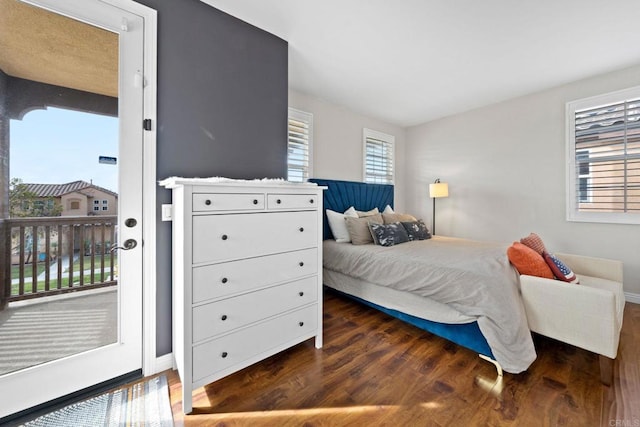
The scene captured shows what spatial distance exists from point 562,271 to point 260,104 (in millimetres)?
2727

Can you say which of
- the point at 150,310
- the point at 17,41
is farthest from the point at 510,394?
the point at 17,41

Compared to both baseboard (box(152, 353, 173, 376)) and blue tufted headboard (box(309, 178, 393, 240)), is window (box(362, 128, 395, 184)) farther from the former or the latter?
baseboard (box(152, 353, 173, 376))

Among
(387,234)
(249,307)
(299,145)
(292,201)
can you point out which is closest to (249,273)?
(249,307)

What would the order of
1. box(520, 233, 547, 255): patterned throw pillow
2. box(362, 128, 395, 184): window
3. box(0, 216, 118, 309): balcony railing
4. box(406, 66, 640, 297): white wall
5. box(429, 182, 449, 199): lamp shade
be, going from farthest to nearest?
box(362, 128, 395, 184): window
box(429, 182, 449, 199): lamp shade
box(406, 66, 640, 297): white wall
box(520, 233, 547, 255): patterned throw pillow
box(0, 216, 118, 309): balcony railing

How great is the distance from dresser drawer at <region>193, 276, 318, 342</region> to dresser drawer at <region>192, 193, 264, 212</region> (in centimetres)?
54

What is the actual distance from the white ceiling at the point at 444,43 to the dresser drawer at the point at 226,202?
1499mm

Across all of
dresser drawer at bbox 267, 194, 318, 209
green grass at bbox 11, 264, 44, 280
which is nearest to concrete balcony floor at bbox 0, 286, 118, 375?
green grass at bbox 11, 264, 44, 280

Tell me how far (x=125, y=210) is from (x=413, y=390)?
6.90 feet

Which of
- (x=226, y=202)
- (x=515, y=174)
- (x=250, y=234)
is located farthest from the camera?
(x=515, y=174)

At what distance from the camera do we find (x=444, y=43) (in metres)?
2.35

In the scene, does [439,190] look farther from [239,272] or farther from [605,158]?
[239,272]

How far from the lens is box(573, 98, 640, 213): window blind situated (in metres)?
2.77

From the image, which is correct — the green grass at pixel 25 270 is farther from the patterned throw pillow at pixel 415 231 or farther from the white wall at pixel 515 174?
the white wall at pixel 515 174

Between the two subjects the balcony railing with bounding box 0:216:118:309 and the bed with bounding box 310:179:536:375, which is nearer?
the balcony railing with bounding box 0:216:118:309
